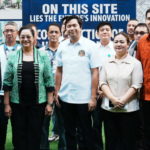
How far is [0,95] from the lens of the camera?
4852 millimetres

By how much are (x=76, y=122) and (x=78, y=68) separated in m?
0.71

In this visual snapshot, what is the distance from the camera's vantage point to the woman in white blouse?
4258 mm

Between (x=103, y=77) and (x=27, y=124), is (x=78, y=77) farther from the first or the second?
(x=27, y=124)

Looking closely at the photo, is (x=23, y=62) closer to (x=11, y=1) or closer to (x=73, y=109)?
(x=73, y=109)

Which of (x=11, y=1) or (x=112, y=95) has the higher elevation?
(x=11, y=1)

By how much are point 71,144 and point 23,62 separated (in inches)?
45.7

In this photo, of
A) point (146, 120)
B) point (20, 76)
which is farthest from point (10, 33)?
point (146, 120)

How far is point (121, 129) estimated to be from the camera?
4.36m

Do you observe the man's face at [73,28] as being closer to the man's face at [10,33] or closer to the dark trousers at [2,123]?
the man's face at [10,33]

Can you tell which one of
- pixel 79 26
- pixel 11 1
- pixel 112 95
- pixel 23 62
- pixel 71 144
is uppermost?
pixel 11 1

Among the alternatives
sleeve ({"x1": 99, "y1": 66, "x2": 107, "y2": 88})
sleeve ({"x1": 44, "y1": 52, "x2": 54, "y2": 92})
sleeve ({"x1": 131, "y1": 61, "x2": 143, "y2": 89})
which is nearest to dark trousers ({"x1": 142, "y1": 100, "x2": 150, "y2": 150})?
sleeve ({"x1": 131, "y1": 61, "x2": 143, "y2": 89})

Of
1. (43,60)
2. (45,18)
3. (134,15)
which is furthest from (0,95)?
(134,15)

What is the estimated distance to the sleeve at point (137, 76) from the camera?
4.25 metres

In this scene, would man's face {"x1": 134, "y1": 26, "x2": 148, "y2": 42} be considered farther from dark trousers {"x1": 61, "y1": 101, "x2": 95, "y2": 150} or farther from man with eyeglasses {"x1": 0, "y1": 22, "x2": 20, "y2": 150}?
man with eyeglasses {"x1": 0, "y1": 22, "x2": 20, "y2": 150}
